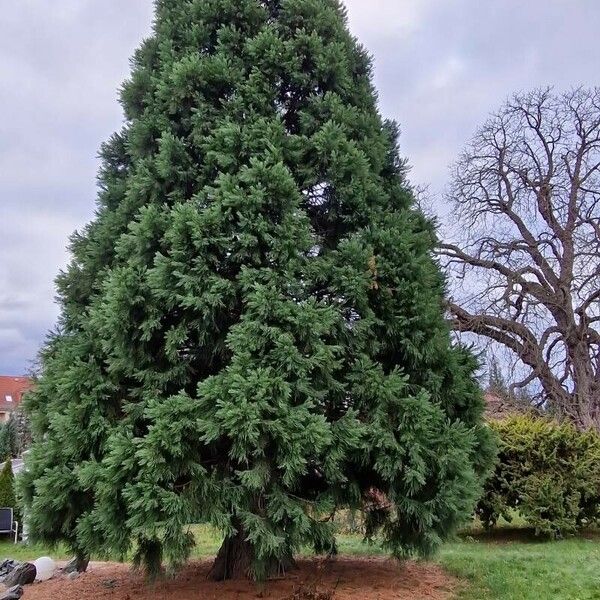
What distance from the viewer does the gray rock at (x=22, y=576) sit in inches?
214

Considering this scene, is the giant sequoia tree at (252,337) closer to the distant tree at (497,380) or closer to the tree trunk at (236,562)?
the tree trunk at (236,562)

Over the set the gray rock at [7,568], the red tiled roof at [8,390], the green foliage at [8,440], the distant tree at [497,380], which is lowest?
the gray rock at [7,568]

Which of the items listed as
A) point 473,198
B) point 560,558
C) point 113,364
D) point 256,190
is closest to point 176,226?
point 256,190

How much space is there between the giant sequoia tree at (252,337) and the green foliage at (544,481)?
12.2 feet

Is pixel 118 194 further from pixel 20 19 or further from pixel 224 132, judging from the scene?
pixel 20 19

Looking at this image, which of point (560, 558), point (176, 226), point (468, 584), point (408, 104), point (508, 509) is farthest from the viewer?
point (408, 104)

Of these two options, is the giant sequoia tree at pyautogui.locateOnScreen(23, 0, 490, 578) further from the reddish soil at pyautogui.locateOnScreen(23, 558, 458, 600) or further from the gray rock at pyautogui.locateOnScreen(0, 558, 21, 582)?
the gray rock at pyautogui.locateOnScreen(0, 558, 21, 582)

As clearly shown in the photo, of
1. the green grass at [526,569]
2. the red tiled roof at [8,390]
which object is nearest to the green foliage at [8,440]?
the red tiled roof at [8,390]

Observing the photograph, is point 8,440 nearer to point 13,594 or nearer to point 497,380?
point 497,380

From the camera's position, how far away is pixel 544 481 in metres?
7.65

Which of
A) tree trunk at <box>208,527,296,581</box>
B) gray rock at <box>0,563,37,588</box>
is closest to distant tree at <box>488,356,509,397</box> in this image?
tree trunk at <box>208,527,296,581</box>

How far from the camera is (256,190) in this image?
368cm

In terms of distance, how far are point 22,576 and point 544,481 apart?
6.72 m

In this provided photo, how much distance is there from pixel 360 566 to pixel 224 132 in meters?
4.17
